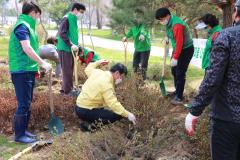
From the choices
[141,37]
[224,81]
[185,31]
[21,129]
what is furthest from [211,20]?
[224,81]

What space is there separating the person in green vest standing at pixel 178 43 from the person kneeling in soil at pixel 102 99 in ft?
4.93

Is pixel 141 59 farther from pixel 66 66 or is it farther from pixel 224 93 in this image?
pixel 224 93

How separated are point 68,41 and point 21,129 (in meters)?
2.01

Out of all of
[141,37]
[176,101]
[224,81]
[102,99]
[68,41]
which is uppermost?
[224,81]

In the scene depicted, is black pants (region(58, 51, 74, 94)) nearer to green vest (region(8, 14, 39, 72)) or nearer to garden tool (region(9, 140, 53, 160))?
green vest (region(8, 14, 39, 72))

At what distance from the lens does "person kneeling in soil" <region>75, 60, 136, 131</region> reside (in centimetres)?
443

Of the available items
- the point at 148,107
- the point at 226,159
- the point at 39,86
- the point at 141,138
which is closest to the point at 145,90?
the point at 148,107

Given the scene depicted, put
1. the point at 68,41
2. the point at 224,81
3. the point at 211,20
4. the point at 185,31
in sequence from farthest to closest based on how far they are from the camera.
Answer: the point at 68,41 → the point at 185,31 → the point at 211,20 → the point at 224,81

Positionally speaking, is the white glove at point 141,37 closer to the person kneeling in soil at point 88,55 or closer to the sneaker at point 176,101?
the person kneeling in soil at point 88,55

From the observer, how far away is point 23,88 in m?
4.47

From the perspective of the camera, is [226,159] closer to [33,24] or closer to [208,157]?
[208,157]

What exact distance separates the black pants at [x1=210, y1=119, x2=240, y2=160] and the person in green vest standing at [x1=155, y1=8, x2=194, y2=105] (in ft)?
11.4

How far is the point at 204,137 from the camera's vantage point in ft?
11.8

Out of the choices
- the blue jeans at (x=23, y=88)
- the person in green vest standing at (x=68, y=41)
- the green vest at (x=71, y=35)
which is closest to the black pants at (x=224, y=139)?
the blue jeans at (x=23, y=88)
